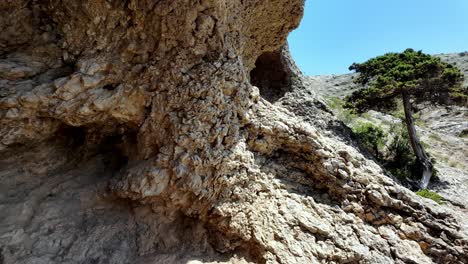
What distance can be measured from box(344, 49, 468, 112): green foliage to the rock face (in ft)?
34.0

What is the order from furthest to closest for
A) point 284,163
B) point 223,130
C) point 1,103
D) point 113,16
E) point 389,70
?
point 389,70 → point 284,163 → point 223,130 → point 113,16 → point 1,103

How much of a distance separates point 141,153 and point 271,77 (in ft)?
30.6

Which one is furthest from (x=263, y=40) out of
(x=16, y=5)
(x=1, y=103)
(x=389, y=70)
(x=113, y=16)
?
(x=389, y=70)

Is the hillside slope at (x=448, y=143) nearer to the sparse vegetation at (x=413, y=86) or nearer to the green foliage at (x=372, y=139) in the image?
the sparse vegetation at (x=413, y=86)

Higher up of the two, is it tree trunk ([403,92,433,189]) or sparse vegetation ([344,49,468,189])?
sparse vegetation ([344,49,468,189])

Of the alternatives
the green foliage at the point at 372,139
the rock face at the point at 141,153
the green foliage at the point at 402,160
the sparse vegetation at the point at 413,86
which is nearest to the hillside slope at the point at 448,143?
the green foliage at the point at 402,160

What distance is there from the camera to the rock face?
15.0ft

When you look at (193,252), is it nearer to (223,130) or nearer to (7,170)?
(223,130)

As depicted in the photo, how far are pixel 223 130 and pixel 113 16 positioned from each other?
3011mm

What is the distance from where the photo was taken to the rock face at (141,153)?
4.59 m

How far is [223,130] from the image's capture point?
18.2 ft

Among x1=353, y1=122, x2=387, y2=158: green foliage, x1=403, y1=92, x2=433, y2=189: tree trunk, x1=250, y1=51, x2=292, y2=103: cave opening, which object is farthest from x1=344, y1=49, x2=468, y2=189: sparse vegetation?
x1=250, y1=51, x2=292, y2=103: cave opening

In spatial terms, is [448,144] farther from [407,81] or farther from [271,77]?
[271,77]

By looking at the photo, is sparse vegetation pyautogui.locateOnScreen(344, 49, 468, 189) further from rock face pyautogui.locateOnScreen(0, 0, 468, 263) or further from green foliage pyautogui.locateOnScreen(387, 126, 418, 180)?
rock face pyautogui.locateOnScreen(0, 0, 468, 263)
